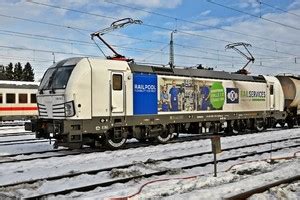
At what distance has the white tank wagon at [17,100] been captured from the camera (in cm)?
3138

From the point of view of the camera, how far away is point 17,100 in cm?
3216

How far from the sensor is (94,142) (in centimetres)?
1478

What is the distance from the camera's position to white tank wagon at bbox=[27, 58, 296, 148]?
1364cm

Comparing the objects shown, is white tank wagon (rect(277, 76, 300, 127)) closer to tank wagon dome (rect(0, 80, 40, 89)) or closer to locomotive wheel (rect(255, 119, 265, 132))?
locomotive wheel (rect(255, 119, 265, 132))

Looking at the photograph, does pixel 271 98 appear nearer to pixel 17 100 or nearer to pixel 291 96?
pixel 291 96

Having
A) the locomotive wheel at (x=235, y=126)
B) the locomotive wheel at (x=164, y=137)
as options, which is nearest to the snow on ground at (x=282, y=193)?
the locomotive wheel at (x=164, y=137)

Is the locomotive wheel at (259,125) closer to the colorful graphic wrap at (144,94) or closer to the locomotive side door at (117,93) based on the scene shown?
the colorful graphic wrap at (144,94)

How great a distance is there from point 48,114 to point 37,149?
224 cm

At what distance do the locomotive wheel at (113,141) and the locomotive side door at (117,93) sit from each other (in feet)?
2.88

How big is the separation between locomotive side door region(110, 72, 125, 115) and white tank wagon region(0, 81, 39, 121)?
19.0 meters

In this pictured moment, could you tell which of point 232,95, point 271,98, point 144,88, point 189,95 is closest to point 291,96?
point 271,98

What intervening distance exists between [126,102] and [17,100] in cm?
1958

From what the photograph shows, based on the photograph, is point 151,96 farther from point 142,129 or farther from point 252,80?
point 252,80

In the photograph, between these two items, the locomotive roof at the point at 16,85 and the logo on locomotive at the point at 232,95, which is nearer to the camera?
the logo on locomotive at the point at 232,95
